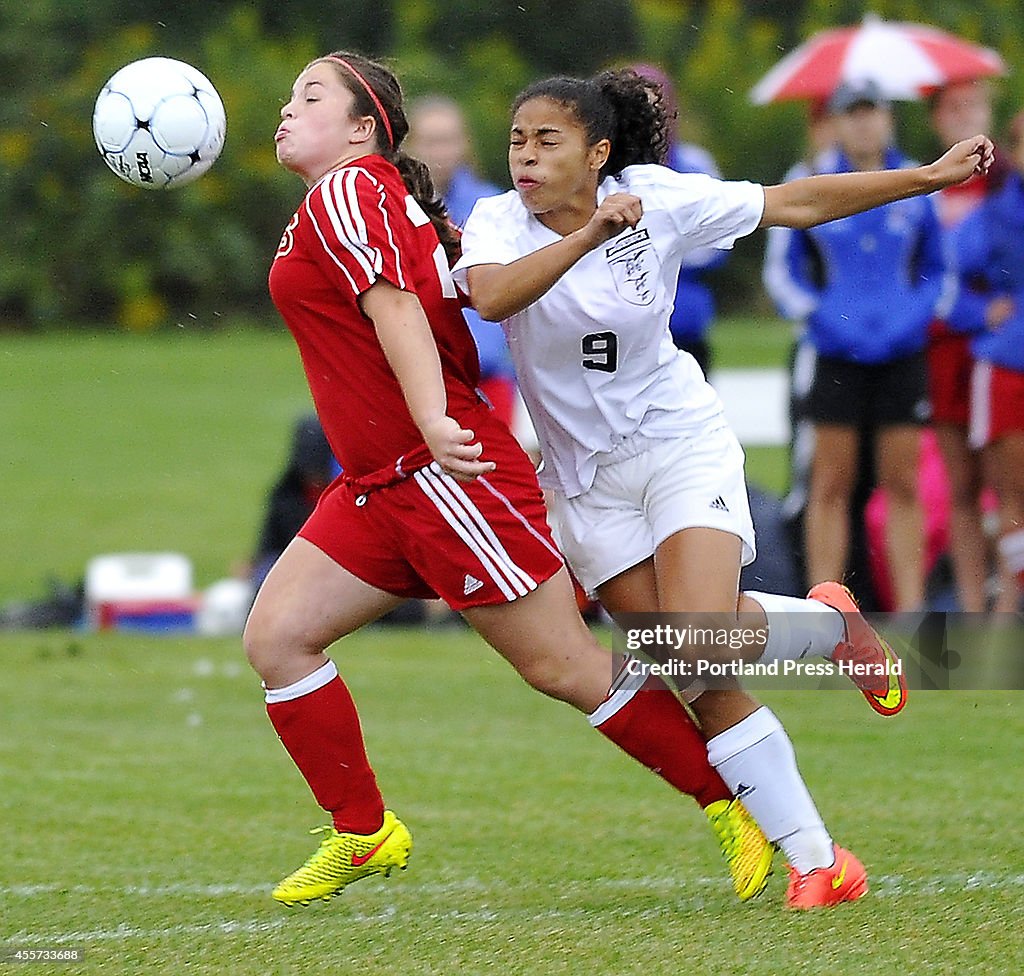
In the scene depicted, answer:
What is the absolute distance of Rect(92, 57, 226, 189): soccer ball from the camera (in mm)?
4477

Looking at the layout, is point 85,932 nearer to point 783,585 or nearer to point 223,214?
point 783,585

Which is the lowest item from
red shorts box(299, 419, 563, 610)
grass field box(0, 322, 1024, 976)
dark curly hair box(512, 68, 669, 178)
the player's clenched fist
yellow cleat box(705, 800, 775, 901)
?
grass field box(0, 322, 1024, 976)

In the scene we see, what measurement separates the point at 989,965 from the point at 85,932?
6.07 feet

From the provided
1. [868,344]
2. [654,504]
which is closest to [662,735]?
[654,504]

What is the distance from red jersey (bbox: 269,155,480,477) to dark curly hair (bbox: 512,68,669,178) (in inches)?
15.3

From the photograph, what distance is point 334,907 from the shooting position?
4473 mm

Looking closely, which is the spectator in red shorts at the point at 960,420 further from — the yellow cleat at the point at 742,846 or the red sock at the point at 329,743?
the red sock at the point at 329,743

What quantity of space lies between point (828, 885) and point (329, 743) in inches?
44.1

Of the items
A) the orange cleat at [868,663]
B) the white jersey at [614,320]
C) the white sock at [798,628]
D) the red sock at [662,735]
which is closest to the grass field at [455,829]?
the red sock at [662,735]

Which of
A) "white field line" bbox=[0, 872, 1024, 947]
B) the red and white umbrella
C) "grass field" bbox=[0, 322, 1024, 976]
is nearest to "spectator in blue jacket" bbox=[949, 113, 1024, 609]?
"grass field" bbox=[0, 322, 1024, 976]

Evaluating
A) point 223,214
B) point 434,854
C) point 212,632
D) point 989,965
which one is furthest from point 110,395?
point 989,965

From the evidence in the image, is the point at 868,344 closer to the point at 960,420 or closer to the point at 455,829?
the point at 960,420

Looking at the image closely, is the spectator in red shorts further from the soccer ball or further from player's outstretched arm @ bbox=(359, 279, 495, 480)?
player's outstretched arm @ bbox=(359, 279, 495, 480)

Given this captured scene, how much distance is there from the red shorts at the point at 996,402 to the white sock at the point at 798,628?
3582 mm
